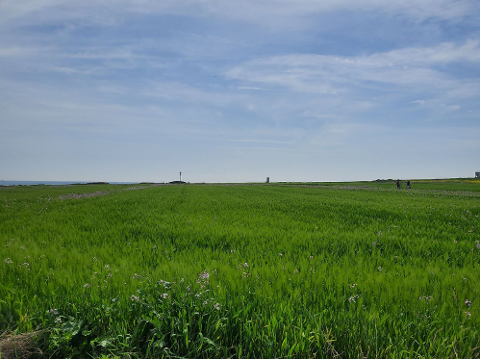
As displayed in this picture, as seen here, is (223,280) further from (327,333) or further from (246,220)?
(246,220)

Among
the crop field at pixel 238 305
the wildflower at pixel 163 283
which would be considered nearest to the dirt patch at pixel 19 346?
the crop field at pixel 238 305

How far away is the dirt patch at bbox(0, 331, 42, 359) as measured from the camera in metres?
2.10

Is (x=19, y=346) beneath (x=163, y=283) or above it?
beneath

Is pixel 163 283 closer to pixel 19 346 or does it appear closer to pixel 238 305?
pixel 238 305

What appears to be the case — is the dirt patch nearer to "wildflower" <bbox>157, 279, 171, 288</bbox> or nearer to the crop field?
the crop field

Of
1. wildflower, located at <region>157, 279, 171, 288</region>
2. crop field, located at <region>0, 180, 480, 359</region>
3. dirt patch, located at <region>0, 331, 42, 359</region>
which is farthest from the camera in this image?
wildflower, located at <region>157, 279, 171, 288</region>

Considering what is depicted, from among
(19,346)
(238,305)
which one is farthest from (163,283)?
(19,346)

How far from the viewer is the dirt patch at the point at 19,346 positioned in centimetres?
210

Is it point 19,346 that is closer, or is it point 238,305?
point 19,346

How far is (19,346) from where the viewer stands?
2.15 meters

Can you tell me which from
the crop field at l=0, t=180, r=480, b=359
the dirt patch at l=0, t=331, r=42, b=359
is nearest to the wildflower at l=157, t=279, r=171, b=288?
the crop field at l=0, t=180, r=480, b=359

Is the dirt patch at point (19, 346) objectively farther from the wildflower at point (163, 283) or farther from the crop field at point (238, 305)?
the wildflower at point (163, 283)

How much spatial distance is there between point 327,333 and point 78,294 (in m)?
2.73

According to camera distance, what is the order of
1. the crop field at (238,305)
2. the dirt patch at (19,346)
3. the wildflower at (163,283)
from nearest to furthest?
the dirt patch at (19,346) < the crop field at (238,305) < the wildflower at (163,283)
